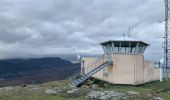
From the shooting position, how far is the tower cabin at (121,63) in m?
53.7

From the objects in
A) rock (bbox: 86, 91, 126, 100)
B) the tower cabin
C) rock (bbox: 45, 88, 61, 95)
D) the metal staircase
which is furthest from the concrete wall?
rock (bbox: 45, 88, 61, 95)

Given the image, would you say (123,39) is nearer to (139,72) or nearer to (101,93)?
(139,72)

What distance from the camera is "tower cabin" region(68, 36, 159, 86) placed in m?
53.7

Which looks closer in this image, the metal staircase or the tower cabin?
the metal staircase

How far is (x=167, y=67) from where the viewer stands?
221 feet

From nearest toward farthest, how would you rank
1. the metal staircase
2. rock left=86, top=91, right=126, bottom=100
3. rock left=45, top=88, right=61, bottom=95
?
rock left=86, top=91, right=126, bottom=100, rock left=45, top=88, right=61, bottom=95, the metal staircase

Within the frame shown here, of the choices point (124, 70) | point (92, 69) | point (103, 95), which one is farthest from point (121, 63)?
point (103, 95)

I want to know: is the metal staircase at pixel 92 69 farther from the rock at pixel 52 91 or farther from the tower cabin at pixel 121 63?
the rock at pixel 52 91

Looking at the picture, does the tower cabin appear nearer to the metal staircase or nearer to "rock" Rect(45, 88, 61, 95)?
the metal staircase

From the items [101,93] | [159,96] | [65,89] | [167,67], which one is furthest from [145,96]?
[167,67]

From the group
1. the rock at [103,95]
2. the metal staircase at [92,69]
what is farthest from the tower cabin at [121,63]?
the rock at [103,95]

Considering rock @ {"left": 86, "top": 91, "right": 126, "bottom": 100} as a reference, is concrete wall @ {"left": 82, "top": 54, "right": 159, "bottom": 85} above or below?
above

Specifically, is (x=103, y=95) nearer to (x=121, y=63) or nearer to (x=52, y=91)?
(x=52, y=91)

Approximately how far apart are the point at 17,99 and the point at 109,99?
31.5ft
